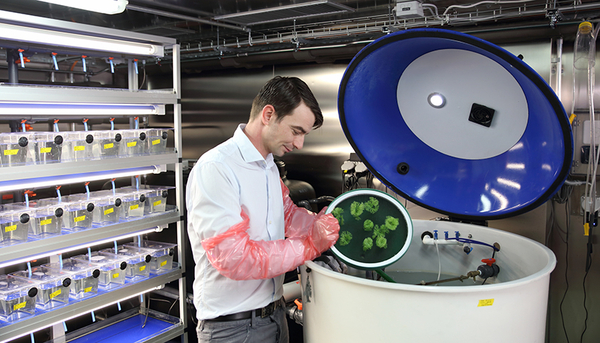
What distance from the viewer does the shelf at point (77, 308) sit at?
7.38 ft

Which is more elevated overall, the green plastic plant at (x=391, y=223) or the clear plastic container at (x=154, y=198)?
the green plastic plant at (x=391, y=223)

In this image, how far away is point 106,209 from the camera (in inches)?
106

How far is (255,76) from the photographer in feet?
14.1

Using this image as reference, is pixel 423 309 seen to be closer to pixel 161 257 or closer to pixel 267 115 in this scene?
pixel 267 115

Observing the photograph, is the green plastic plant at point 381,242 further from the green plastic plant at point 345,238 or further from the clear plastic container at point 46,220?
the clear plastic container at point 46,220

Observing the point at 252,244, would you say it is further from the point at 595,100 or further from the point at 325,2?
the point at 595,100

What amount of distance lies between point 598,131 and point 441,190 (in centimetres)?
139

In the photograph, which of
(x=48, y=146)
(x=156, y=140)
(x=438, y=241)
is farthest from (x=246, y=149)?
(x=156, y=140)

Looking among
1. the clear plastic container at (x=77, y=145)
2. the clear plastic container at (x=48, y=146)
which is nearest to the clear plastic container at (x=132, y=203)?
the clear plastic container at (x=77, y=145)

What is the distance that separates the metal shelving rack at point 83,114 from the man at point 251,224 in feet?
3.76

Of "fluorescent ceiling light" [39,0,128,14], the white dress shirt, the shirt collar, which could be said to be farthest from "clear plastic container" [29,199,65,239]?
the shirt collar

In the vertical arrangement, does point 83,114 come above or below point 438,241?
above

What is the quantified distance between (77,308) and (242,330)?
4.44 feet

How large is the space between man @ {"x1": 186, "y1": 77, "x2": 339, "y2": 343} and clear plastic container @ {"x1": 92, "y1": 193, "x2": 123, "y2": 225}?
4.16 feet
